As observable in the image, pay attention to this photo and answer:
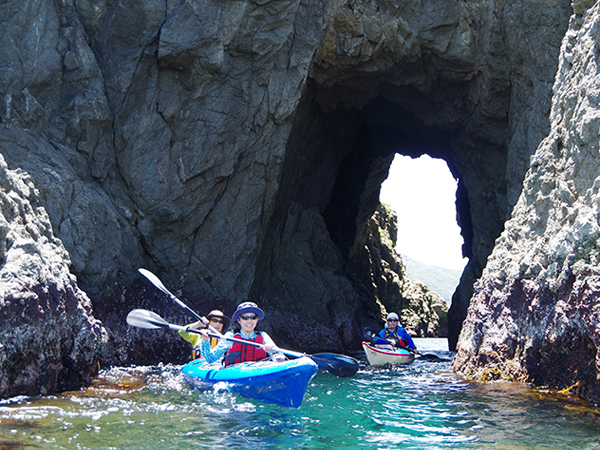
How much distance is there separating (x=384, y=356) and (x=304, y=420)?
745cm

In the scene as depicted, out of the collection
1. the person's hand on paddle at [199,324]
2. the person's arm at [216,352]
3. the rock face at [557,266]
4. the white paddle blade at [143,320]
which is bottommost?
the person's arm at [216,352]

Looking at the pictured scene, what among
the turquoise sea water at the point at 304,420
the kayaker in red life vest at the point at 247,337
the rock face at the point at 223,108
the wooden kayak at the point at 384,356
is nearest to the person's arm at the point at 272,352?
the kayaker in red life vest at the point at 247,337

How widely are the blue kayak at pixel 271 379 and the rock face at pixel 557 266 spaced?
3.57 m

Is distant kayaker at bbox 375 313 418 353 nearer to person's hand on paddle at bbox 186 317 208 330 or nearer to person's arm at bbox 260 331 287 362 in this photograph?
person's hand on paddle at bbox 186 317 208 330

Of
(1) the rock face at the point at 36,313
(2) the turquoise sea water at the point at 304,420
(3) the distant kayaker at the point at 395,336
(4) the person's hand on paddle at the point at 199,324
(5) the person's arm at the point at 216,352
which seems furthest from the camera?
(3) the distant kayaker at the point at 395,336

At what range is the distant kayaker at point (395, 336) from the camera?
13680mm

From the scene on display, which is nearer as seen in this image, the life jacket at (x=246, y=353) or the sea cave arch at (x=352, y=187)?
the life jacket at (x=246, y=353)

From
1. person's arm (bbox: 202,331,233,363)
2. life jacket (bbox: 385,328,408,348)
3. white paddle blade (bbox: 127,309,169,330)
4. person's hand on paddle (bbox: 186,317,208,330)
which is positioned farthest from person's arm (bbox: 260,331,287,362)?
life jacket (bbox: 385,328,408,348)

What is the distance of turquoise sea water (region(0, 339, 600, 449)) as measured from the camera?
470cm

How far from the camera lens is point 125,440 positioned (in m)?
4.64

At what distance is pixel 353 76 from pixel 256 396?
517 inches

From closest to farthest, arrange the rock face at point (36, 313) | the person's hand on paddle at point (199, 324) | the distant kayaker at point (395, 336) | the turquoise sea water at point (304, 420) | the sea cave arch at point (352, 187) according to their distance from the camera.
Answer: the turquoise sea water at point (304, 420)
the rock face at point (36, 313)
the person's hand on paddle at point (199, 324)
the distant kayaker at point (395, 336)
the sea cave arch at point (352, 187)

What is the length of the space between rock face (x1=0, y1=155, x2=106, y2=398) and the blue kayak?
2354mm

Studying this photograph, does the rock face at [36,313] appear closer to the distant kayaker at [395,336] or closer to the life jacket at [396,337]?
the distant kayaker at [395,336]
